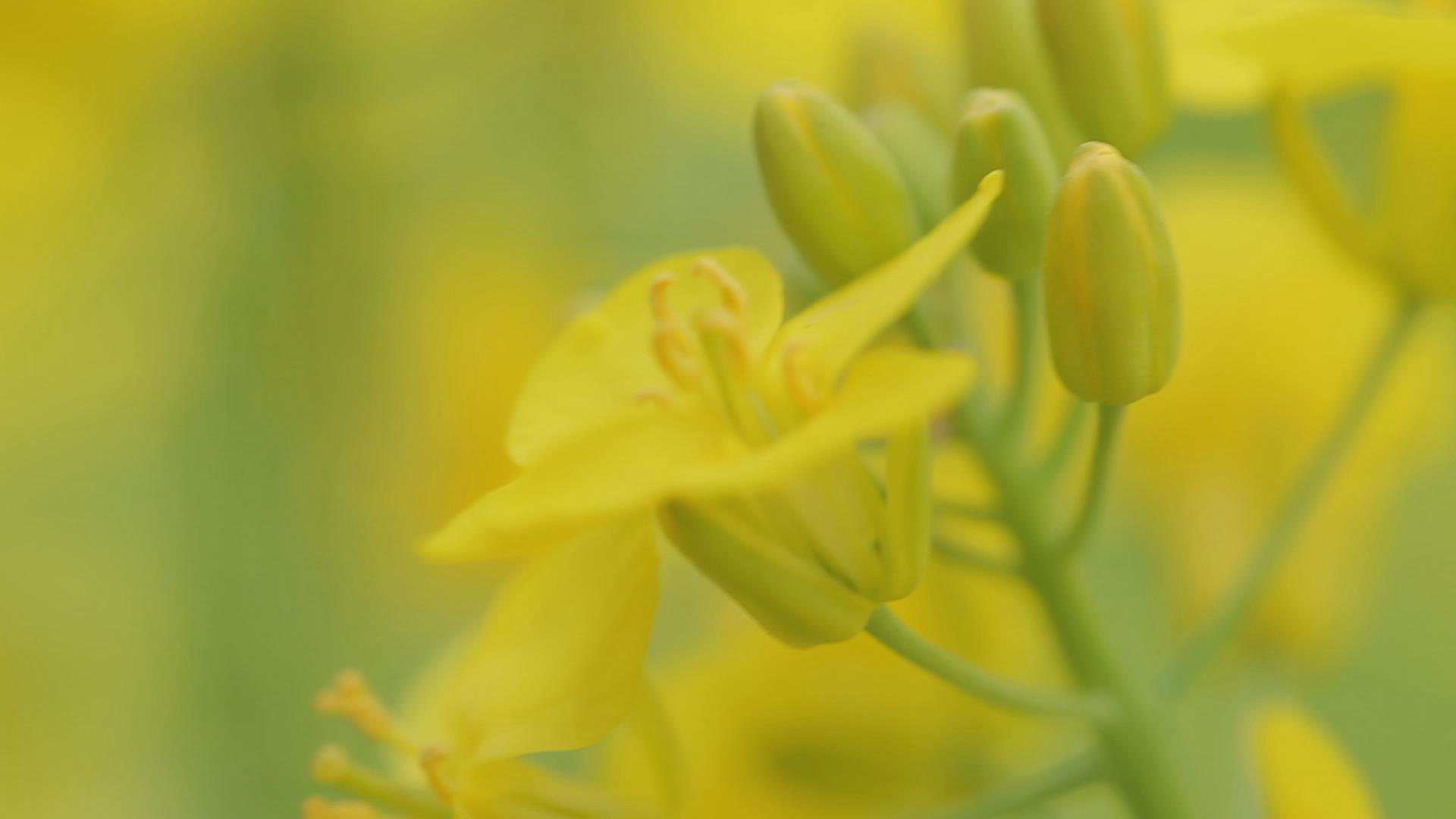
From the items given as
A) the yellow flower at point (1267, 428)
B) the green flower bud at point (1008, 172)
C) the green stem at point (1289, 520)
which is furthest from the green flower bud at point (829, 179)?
the yellow flower at point (1267, 428)

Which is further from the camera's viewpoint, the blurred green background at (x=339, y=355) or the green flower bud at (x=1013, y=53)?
the blurred green background at (x=339, y=355)

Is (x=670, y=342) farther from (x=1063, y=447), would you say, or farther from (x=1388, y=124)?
(x=1388, y=124)

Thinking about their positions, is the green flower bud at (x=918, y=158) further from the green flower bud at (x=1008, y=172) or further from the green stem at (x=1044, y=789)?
the green stem at (x=1044, y=789)

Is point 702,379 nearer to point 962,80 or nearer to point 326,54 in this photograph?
point 962,80

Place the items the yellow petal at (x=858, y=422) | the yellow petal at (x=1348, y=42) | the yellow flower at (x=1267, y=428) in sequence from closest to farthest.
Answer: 1. the yellow petal at (x=858, y=422)
2. the yellow petal at (x=1348, y=42)
3. the yellow flower at (x=1267, y=428)

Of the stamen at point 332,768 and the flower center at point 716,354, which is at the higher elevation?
the flower center at point 716,354

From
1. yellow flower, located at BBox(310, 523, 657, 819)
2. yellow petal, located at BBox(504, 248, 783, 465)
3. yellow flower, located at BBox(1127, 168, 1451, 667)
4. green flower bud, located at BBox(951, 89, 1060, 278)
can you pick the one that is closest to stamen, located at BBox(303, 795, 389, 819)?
yellow flower, located at BBox(310, 523, 657, 819)
